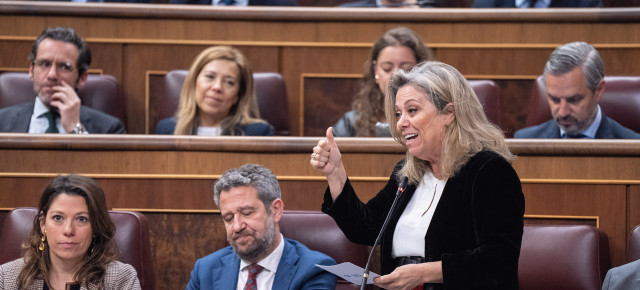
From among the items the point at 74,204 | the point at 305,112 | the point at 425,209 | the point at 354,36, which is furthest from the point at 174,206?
the point at 354,36

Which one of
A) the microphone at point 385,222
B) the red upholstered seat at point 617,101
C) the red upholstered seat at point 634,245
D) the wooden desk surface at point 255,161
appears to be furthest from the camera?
the red upholstered seat at point 617,101

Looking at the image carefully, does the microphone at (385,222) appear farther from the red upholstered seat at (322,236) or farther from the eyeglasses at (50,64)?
the eyeglasses at (50,64)

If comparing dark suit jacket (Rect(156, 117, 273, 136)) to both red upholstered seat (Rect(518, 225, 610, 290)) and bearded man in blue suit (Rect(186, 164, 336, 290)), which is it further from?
red upholstered seat (Rect(518, 225, 610, 290))

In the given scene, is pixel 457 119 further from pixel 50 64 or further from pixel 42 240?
pixel 50 64

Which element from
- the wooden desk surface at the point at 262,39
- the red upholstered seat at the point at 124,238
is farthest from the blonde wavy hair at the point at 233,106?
the red upholstered seat at the point at 124,238

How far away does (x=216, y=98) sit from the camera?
1.61 m

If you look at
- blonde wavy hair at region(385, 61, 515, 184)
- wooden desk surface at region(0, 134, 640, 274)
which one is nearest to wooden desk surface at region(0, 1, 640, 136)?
wooden desk surface at region(0, 134, 640, 274)

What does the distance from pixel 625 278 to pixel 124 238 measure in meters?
0.65

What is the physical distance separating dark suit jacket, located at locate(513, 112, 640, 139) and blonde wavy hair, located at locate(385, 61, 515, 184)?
570 millimetres

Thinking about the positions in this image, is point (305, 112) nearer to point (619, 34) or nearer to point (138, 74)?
point (138, 74)

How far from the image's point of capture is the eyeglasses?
1566 millimetres

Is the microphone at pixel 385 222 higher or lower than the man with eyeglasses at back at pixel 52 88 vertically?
lower

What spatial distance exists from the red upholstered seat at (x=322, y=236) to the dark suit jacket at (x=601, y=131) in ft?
1.57

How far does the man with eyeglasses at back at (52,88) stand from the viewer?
5.14 ft
